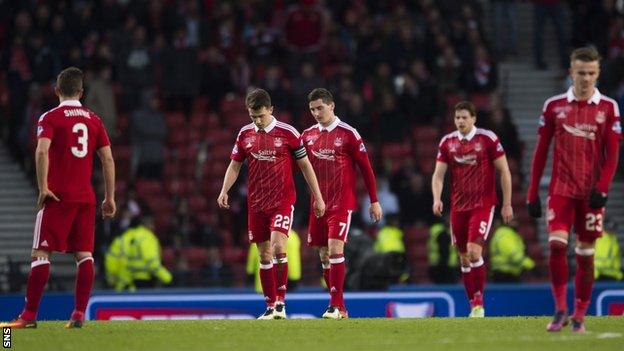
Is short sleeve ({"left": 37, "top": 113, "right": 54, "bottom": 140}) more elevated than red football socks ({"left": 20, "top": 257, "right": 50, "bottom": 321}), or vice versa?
short sleeve ({"left": 37, "top": 113, "right": 54, "bottom": 140})

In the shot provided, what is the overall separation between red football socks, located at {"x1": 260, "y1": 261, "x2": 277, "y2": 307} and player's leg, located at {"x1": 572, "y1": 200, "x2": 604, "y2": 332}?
3.86 m

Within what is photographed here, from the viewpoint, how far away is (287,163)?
15.7m

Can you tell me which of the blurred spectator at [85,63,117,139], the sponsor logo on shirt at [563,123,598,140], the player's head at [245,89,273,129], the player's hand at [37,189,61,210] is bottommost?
the player's hand at [37,189,61,210]

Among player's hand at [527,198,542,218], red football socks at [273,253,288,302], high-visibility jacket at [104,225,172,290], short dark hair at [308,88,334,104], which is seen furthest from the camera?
high-visibility jacket at [104,225,172,290]

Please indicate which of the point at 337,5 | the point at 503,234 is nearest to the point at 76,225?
the point at 503,234

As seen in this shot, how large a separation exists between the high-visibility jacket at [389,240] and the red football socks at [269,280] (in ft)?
25.5

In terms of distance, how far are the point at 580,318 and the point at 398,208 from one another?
42.5 feet

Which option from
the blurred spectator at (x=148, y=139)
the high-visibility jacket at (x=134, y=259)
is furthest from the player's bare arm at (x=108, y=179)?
the blurred spectator at (x=148, y=139)

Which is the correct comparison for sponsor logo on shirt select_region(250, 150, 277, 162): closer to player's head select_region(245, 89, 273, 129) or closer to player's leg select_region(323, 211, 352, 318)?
player's head select_region(245, 89, 273, 129)

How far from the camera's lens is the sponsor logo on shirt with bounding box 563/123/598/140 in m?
12.8

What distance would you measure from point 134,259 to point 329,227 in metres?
7.07

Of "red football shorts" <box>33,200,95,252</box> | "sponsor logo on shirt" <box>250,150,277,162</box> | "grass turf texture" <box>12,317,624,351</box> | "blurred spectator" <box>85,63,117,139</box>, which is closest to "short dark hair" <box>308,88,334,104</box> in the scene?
"sponsor logo on shirt" <box>250,150,277,162</box>

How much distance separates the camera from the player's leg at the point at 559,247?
12.6 meters

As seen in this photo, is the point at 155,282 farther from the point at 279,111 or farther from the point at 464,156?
the point at 464,156
